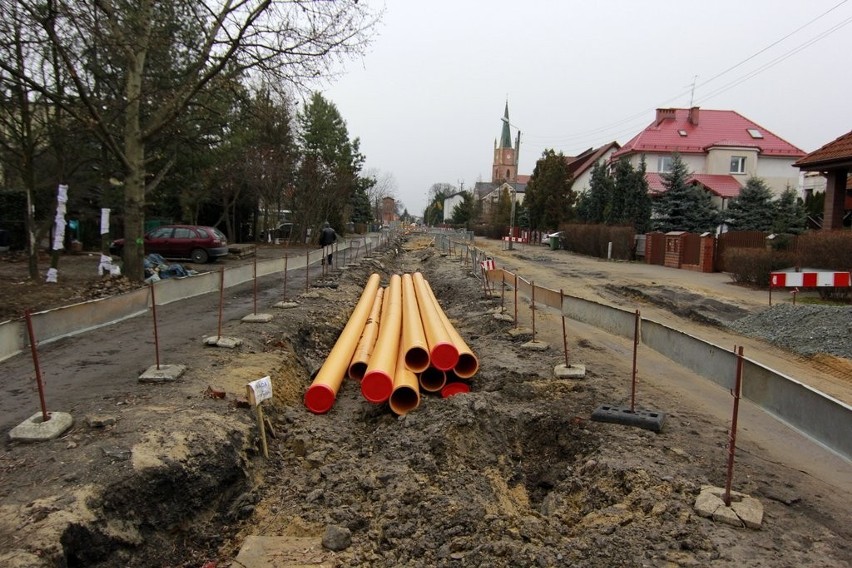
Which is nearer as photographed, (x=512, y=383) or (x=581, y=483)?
(x=581, y=483)

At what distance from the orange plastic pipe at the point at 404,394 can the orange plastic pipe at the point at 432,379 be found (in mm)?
439

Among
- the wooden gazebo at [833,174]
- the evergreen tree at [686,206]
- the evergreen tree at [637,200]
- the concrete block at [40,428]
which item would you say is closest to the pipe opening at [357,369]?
the concrete block at [40,428]

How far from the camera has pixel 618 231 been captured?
98.8 ft

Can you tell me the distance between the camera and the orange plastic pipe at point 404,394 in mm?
6668

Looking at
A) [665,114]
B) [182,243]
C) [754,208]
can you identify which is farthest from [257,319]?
[665,114]

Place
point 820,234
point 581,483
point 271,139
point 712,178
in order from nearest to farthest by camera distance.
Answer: point 581,483, point 820,234, point 271,139, point 712,178

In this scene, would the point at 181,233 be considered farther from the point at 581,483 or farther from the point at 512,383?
the point at 581,483

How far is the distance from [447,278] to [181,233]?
37.8 ft

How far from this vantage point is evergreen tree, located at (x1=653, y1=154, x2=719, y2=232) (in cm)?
3102

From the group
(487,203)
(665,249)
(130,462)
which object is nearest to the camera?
(130,462)

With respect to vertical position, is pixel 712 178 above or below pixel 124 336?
above

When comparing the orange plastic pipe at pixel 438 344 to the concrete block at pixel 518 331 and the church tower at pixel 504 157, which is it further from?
the church tower at pixel 504 157

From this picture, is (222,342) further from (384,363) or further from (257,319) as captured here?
(384,363)

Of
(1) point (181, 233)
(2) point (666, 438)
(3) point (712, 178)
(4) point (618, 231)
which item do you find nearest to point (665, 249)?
(4) point (618, 231)
